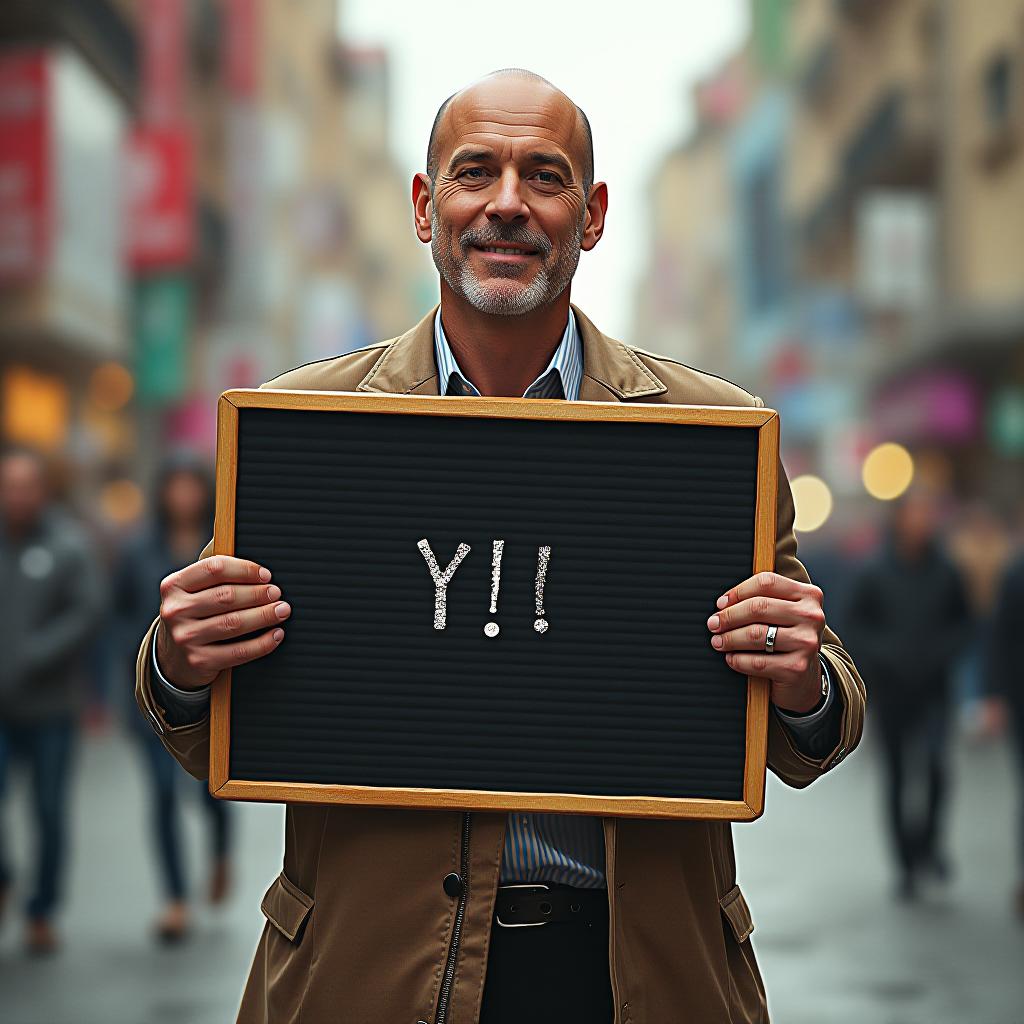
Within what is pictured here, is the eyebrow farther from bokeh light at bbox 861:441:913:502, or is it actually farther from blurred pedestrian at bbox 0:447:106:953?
bokeh light at bbox 861:441:913:502

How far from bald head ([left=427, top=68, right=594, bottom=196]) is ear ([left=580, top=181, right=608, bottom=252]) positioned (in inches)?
1.9

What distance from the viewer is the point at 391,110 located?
343 ft

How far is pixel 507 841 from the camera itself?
2.86m

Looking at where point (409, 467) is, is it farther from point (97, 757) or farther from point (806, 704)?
point (97, 757)

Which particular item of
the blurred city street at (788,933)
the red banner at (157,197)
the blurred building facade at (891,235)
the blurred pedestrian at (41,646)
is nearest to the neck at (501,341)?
the blurred city street at (788,933)

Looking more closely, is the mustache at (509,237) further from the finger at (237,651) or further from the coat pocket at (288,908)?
the coat pocket at (288,908)

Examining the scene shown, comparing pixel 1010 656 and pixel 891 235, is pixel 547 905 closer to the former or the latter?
pixel 1010 656

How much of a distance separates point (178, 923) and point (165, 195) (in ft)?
69.0

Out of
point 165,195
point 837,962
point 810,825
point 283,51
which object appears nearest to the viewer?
point 837,962

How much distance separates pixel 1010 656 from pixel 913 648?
829 mm

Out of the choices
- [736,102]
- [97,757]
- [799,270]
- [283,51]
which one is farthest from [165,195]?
[736,102]

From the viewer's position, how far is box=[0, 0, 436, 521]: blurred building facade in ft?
72.1

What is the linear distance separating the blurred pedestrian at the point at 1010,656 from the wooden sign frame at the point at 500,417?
23.0 ft

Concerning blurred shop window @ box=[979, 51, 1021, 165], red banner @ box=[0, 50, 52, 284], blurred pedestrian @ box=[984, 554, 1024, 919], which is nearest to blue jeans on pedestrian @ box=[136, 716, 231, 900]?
blurred pedestrian @ box=[984, 554, 1024, 919]
